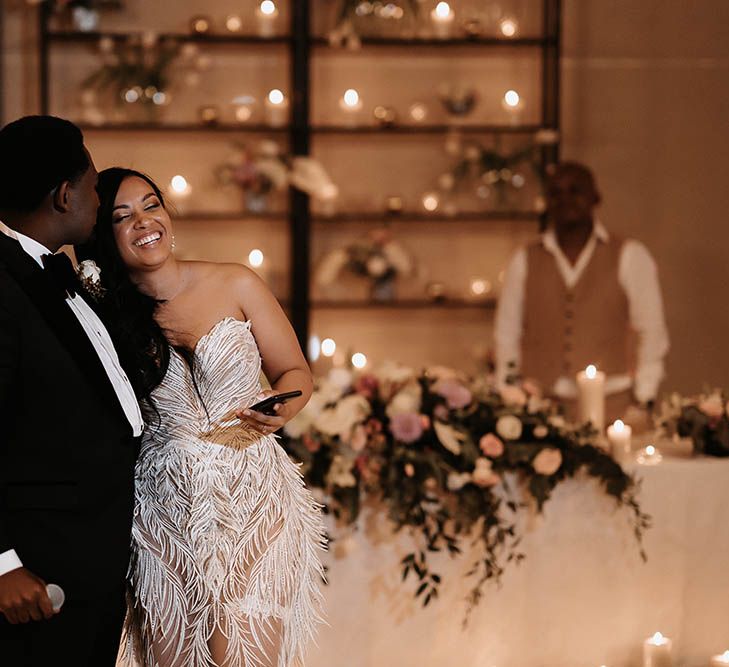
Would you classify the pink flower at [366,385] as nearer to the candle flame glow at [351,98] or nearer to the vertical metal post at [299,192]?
the vertical metal post at [299,192]

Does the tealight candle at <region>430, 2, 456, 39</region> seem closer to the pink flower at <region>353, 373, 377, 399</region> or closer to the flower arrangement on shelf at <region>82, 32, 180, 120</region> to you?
the flower arrangement on shelf at <region>82, 32, 180, 120</region>

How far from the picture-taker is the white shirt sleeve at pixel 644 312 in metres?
3.63

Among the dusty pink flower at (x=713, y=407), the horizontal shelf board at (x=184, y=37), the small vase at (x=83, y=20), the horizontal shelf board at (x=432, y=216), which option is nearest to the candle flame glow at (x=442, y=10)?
the horizontal shelf board at (x=184, y=37)

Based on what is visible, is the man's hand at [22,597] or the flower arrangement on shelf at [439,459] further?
the flower arrangement on shelf at [439,459]

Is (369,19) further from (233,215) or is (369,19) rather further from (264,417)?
(264,417)

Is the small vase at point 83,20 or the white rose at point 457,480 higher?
the small vase at point 83,20

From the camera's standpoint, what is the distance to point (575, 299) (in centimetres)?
386

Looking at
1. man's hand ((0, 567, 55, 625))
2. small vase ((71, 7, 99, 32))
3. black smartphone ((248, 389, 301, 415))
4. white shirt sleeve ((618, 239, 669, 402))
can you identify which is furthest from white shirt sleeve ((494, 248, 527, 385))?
small vase ((71, 7, 99, 32))

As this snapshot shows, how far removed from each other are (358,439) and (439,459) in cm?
21

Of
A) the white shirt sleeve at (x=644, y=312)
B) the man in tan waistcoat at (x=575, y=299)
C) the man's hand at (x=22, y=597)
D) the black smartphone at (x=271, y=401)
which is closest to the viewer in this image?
the man's hand at (x=22, y=597)

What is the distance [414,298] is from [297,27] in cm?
148

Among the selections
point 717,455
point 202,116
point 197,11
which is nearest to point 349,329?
point 202,116

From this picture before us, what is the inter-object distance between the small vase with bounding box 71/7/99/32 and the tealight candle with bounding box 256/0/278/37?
80 centimetres

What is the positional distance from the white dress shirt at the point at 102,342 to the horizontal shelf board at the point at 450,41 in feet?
12.5
